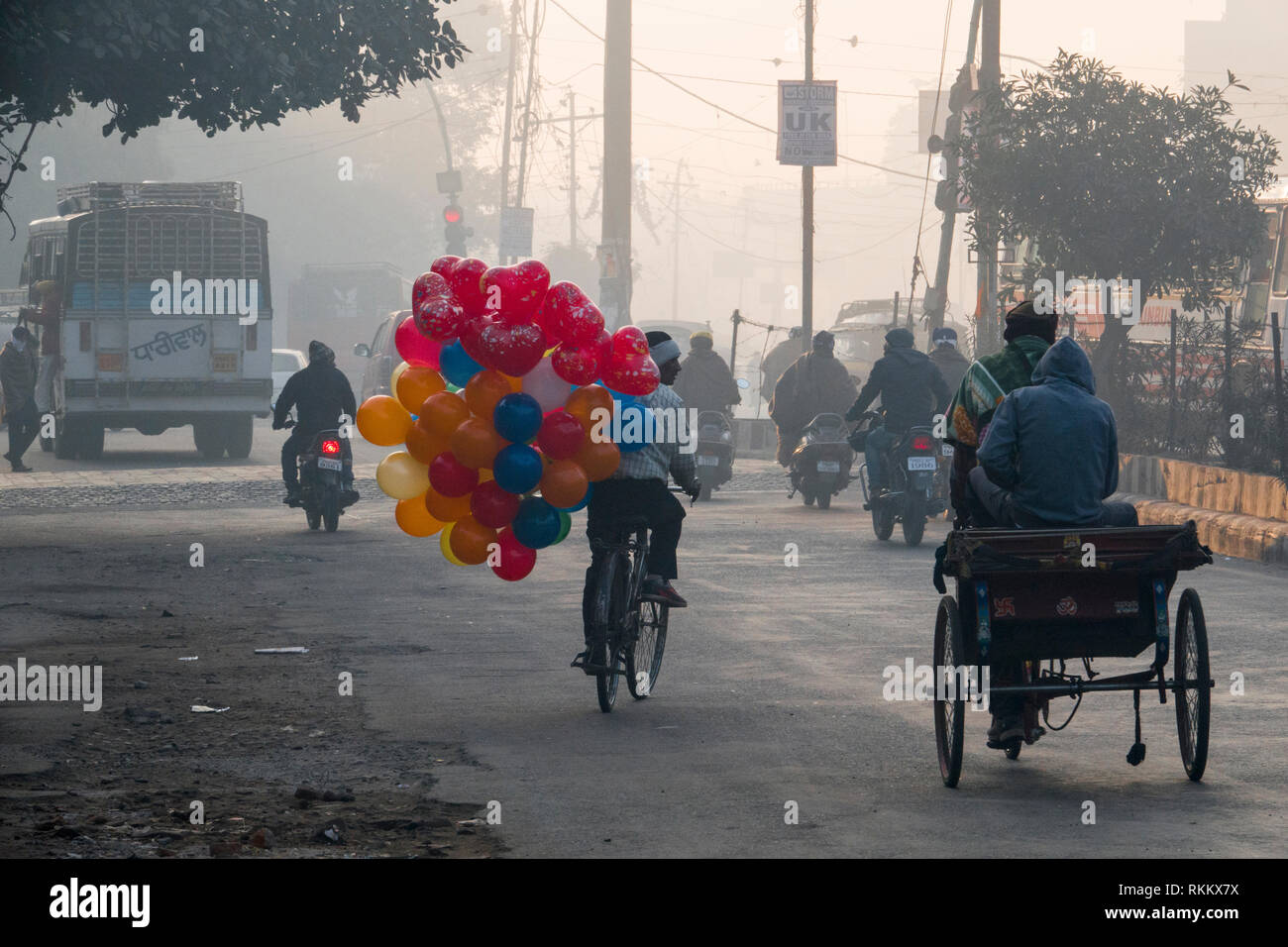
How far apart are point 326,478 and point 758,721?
32.5 ft

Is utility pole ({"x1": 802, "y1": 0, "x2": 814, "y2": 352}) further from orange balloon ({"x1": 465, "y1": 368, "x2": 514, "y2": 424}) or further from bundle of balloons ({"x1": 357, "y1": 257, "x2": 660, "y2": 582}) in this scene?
orange balloon ({"x1": 465, "y1": 368, "x2": 514, "y2": 424})

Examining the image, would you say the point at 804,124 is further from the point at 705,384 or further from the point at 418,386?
the point at 418,386

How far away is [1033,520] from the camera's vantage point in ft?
26.5

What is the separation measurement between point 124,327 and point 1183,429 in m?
15.3

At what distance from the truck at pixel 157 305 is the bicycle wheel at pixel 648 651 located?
19180mm

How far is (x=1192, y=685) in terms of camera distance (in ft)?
25.2

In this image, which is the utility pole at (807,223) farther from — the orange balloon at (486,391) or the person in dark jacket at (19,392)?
the orange balloon at (486,391)

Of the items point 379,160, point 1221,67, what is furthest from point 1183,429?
point 1221,67

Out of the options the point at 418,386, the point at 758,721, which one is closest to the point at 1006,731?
the point at 758,721

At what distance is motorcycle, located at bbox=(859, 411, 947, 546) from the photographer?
17234 millimetres

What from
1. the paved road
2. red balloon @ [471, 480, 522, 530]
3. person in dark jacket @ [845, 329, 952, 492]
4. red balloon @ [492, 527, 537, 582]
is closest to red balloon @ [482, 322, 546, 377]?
red balloon @ [471, 480, 522, 530]

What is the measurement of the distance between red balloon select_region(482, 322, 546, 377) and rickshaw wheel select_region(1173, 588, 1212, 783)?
10.5 feet
